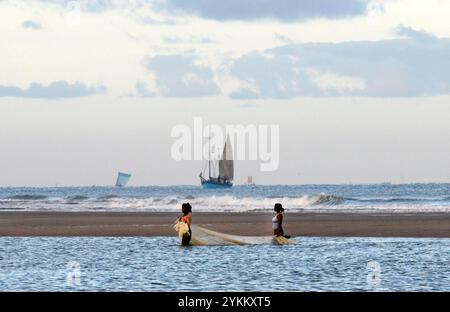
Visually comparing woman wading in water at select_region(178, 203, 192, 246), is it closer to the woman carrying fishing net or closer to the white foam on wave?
the woman carrying fishing net

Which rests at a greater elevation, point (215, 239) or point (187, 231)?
point (187, 231)

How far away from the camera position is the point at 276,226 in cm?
4334

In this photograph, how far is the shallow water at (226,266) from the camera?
30328 millimetres

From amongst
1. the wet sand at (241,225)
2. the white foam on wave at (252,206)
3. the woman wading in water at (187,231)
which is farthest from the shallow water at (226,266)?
the white foam on wave at (252,206)

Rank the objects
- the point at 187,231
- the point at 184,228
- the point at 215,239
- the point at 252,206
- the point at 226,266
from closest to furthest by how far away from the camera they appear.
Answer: the point at 226,266 → the point at 187,231 → the point at 184,228 → the point at 215,239 → the point at 252,206

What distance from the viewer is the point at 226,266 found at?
Answer: 35.4 m

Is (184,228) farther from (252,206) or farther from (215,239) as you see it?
(252,206)

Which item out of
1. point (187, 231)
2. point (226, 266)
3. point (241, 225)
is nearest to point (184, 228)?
point (187, 231)

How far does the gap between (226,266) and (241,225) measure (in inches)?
947

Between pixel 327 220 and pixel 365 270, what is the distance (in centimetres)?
2970

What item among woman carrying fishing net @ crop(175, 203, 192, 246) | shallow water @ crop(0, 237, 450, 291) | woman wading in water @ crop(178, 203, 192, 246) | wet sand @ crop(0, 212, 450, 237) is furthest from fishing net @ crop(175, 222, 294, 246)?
wet sand @ crop(0, 212, 450, 237)

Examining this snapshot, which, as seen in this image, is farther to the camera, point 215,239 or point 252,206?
point 252,206
